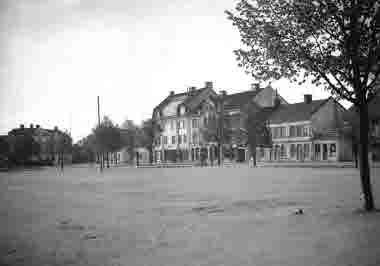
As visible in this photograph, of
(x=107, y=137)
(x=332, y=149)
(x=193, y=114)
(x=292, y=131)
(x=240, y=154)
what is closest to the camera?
(x=332, y=149)

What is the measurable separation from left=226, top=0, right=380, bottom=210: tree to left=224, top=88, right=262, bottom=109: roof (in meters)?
62.8

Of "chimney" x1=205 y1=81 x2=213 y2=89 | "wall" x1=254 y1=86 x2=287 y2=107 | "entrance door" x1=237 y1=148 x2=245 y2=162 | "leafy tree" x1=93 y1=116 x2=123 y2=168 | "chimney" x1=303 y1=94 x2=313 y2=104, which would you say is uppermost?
"chimney" x1=205 y1=81 x2=213 y2=89

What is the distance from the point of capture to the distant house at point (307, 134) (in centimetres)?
5872

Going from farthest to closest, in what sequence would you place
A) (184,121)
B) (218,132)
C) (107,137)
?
(184,121), (107,137), (218,132)

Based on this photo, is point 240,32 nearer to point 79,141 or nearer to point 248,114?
point 248,114

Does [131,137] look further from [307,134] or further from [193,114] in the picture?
[307,134]

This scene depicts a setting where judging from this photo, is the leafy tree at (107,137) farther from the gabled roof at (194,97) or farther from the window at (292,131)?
the window at (292,131)

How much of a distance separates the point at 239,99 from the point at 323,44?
67.1 m

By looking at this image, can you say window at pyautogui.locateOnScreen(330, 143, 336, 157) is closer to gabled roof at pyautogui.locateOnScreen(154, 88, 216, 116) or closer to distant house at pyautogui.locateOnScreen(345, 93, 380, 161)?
distant house at pyautogui.locateOnScreen(345, 93, 380, 161)

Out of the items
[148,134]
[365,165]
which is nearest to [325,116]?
[148,134]

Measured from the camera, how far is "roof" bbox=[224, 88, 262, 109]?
76.2m

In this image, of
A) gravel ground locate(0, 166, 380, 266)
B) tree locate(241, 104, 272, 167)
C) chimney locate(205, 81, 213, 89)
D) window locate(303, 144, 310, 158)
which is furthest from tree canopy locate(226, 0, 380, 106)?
chimney locate(205, 81, 213, 89)

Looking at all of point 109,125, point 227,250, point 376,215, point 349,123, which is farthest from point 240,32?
point 109,125

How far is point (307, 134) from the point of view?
6338 cm
